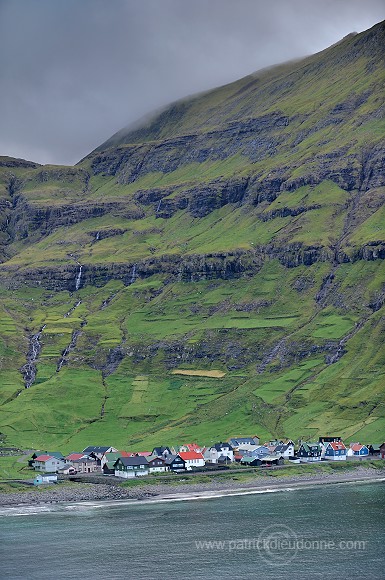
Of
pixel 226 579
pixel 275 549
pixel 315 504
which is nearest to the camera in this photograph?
pixel 226 579

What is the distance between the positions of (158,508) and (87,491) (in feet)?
85.1

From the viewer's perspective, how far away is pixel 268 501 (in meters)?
180

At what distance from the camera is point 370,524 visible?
149 m

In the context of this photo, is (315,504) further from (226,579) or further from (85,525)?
(226,579)

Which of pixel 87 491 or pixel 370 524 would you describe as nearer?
pixel 370 524

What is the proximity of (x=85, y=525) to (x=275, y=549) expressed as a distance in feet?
130

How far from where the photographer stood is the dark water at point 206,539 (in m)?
124

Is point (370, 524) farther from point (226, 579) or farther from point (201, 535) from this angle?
point (226, 579)

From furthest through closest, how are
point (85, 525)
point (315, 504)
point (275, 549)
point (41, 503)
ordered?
1. point (41, 503)
2. point (315, 504)
3. point (85, 525)
4. point (275, 549)

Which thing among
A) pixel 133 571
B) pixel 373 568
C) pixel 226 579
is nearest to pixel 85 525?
pixel 133 571

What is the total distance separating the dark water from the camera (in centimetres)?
12362

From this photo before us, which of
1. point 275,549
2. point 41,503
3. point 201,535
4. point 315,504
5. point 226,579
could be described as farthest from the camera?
point 41,503

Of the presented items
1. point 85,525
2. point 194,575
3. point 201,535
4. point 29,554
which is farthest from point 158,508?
point 194,575

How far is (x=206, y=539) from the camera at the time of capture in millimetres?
143000
